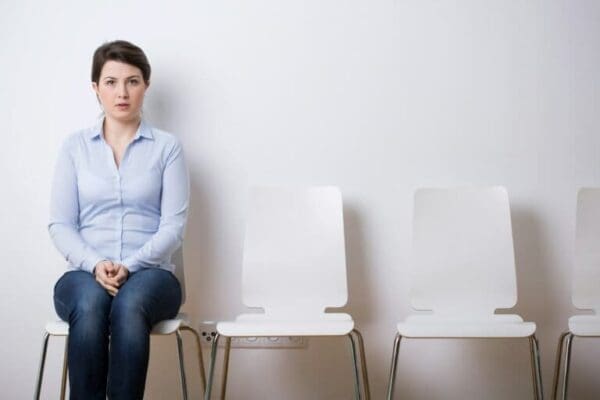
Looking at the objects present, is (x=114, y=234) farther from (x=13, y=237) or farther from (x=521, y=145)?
(x=521, y=145)

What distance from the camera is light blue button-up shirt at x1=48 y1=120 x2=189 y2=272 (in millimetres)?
2186

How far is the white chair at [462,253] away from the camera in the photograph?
236cm

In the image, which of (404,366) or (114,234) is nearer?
(114,234)

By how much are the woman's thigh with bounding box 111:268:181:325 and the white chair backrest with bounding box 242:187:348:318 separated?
0.33 meters

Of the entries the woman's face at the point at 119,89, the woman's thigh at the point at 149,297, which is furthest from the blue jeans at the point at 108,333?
the woman's face at the point at 119,89

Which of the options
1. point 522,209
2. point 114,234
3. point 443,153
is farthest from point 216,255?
point 522,209

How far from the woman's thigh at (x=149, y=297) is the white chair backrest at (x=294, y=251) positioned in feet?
1.08

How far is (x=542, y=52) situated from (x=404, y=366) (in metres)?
1.25

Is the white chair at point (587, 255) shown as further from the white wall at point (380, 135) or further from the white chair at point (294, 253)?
the white chair at point (294, 253)

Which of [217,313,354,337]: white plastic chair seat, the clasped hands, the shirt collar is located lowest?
[217,313,354,337]: white plastic chair seat

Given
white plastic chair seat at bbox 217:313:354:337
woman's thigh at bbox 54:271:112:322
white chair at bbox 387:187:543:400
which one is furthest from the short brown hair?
white chair at bbox 387:187:543:400

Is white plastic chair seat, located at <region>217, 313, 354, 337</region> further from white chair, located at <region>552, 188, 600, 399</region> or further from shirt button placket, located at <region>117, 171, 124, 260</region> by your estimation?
white chair, located at <region>552, 188, 600, 399</region>

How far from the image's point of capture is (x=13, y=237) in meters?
2.66

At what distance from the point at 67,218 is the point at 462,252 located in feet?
4.23
